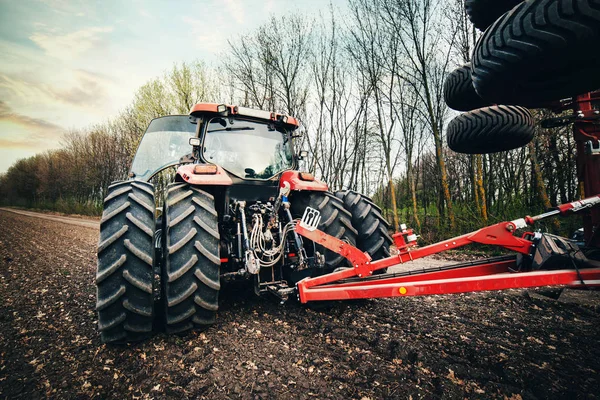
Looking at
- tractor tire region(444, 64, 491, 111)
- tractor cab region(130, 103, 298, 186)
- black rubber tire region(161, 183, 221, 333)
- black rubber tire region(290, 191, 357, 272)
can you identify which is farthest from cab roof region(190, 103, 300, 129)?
tractor tire region(444, 64, 491, 111)

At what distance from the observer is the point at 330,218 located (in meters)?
3.07

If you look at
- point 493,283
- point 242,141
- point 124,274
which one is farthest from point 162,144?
point 493,283

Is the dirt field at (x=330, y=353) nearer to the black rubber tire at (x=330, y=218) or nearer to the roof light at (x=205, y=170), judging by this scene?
the black rubber tire at (x=330, y=218)

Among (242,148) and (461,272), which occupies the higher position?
(242,148)

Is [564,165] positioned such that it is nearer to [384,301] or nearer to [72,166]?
[384,301]

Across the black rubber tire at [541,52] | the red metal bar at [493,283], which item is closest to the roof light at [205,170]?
the red metal bar at [493,283]

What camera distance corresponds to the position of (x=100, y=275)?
220cm

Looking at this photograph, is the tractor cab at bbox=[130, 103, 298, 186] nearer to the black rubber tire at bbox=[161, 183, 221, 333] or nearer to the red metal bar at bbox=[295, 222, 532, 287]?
the black rubber tire at bbox=[161, 183, 221, 333]

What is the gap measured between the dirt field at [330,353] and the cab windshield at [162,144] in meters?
2.40

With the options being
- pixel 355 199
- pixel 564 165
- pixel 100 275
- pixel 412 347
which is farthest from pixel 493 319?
pixel 564 165

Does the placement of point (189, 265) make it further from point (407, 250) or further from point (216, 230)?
point (407, 250)

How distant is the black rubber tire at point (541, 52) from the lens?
1451 millimetres

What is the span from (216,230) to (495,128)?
2581mm

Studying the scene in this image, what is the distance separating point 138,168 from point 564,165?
892 cm
